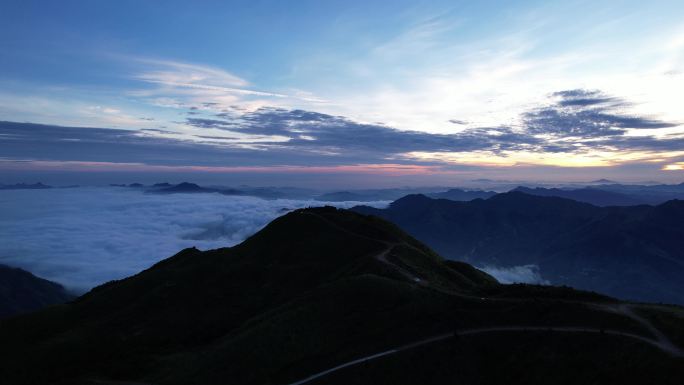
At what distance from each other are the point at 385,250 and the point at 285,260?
25758 mm

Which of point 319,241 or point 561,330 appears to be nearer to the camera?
point 561,330

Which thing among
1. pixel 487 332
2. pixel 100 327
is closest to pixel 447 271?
pixel 487 332

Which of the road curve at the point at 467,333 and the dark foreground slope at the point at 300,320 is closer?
the road curve at the point at 467,333

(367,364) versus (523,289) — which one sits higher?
(523,289)

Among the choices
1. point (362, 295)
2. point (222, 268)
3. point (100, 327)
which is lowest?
point (100, 327)

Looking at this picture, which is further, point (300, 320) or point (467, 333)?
point (300, 320)

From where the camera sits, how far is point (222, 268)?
10569 cm

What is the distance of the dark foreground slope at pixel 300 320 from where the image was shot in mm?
39844

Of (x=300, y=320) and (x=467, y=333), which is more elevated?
(x=467, y=333)

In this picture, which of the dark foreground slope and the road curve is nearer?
the road curve

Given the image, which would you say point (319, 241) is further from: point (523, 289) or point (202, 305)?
point (523, 289)

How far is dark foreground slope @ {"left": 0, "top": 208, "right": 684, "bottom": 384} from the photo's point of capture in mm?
39844

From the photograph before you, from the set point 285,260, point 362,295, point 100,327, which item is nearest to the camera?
point 362,295

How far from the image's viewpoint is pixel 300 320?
5784cm
